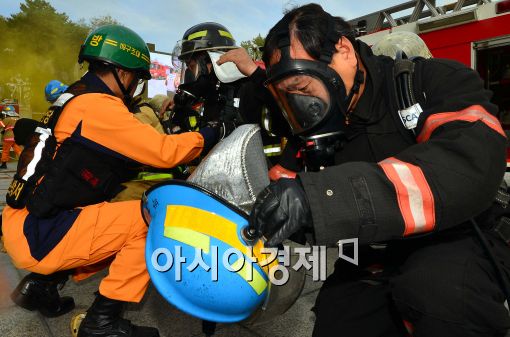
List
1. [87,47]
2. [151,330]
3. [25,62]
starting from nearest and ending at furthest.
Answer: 1. [151,330]
2. [87,47]
3. [25,62]

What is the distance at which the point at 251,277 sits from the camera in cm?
108

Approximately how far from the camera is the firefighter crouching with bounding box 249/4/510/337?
857 mm

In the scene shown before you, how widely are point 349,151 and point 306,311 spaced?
4.23 ft

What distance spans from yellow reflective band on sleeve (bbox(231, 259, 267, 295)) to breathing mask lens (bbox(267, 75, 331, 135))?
56 cm

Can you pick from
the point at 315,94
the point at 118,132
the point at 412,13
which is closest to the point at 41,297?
the point at 118,132

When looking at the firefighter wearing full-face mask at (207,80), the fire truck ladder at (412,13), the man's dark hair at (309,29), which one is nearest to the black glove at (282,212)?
the man's dark hair at (309,29)

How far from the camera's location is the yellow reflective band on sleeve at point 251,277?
106 cm

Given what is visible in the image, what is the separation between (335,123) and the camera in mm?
1391

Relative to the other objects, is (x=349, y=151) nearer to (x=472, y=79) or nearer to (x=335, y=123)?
(x=335, y=123)

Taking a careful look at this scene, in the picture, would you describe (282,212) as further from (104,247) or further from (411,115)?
(104,247)

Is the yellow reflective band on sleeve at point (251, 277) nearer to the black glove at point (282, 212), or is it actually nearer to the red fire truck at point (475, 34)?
the black glove at point (282, 212)

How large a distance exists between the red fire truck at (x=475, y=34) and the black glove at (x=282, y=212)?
4252 mm

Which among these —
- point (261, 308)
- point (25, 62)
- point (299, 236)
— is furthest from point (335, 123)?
point (25, 62)

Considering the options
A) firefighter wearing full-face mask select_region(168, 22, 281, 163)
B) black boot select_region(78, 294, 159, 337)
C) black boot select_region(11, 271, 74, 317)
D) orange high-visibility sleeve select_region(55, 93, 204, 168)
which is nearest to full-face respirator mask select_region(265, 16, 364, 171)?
orange high-visibility sleeve select_region(55, 93, 204, 168)
